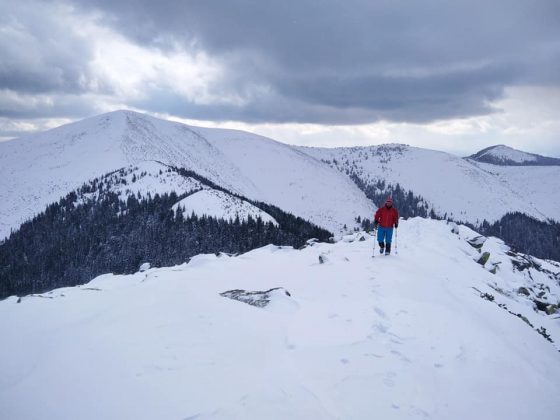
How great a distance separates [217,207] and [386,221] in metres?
101

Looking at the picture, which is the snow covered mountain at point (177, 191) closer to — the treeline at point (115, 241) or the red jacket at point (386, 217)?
the treeline at point (115, 241)

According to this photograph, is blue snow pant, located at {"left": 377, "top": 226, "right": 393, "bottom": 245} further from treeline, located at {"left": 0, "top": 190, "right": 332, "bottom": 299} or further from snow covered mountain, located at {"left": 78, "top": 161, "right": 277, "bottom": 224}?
snow covered mountain, located at {"left": 78, "top": 161, "right": 277, "bottom": 224}

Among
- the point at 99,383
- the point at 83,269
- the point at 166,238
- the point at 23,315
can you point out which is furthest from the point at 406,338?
the point at 83,269

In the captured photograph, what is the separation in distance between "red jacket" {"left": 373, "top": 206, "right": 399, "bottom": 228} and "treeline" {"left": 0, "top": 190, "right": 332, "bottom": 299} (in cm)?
6785

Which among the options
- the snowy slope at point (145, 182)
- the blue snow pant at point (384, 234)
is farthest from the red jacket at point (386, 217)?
→ the snowy slope at point (145, 182)

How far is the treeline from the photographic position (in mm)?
99438

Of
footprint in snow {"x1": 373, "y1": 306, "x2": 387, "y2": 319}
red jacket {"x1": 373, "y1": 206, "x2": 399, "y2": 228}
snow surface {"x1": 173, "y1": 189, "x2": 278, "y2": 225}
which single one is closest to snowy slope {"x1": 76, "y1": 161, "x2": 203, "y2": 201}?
snow surface {"x1": 173, "y1": 189, "x2": 278, "y2": 225}

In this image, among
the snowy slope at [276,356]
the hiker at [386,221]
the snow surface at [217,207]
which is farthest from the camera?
the snow surface at [217,207]

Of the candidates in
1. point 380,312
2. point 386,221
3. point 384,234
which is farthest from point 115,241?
point 380,312

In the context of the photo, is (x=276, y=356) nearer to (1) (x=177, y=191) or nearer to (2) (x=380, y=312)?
(2) (x=380, y=312)

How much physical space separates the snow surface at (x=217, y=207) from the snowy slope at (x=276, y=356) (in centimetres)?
10127

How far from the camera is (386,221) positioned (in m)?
19.8

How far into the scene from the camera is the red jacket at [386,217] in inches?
776

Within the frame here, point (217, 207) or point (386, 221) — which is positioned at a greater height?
point (386, 221)
